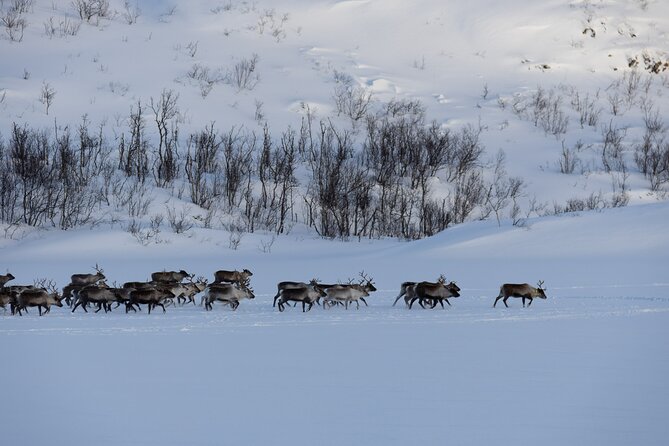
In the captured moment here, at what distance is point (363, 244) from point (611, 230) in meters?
12.7

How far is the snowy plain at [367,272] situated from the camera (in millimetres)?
7848

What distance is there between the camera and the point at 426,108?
55.3 m

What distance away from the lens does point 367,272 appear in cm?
2814

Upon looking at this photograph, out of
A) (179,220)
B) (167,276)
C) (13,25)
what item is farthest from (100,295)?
(13,25)

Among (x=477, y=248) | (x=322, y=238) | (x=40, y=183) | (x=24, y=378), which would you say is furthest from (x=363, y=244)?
(x=24, y=378)

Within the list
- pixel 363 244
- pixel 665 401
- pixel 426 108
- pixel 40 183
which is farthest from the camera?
pixel 426 108

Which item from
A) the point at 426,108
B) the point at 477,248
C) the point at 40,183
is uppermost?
the point at 426,108

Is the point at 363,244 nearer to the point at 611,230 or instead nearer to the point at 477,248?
the point at 477,248

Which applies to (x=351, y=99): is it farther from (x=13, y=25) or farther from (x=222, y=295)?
(x=222, y=295)

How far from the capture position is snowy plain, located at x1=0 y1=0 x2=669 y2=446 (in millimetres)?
7848

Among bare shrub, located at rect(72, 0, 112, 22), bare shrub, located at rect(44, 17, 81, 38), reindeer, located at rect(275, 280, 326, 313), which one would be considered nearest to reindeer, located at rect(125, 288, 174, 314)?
reindeer, located at rect(275, 280, 326, 313)

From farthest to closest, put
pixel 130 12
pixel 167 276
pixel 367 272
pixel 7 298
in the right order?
1. pixel 130 12
2. pixel 367 272
3. pixel 167 276
4. pixel 7 298

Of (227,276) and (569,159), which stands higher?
(569,159)

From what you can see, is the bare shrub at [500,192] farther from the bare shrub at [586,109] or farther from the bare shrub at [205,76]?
the bare shrub at [205,76]
